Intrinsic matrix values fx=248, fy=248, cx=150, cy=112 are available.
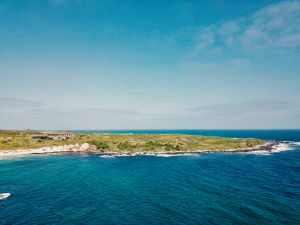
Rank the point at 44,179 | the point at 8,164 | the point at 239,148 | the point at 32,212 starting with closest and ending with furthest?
the point at 32,212, the point at 44,179, the point at 8,164, the point at 239,148

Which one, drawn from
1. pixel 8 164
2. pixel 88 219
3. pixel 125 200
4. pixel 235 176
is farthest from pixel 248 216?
pixel 8 164

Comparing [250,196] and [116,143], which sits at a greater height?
[116,143]

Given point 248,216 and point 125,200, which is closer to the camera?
point 248,216

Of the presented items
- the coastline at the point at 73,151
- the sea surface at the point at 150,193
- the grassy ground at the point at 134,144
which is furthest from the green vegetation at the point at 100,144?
the sea surface at the point at 150,193

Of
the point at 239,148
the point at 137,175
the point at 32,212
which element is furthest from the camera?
the point at 239,148

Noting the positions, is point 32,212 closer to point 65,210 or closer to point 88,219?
point 65,210

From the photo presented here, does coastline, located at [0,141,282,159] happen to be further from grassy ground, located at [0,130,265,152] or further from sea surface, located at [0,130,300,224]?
sea surface, located at [0,130,300,224]

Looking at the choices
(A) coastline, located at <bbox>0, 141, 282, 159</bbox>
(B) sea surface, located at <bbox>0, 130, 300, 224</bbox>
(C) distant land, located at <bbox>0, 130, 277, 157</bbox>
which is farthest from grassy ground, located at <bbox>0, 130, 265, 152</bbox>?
(B) sea surface, located at <bbox>0, 130, 300, 224</bbox>

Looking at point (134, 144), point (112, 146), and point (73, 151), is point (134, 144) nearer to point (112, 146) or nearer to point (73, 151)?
point (112, 146)

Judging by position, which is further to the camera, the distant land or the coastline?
the distant land
